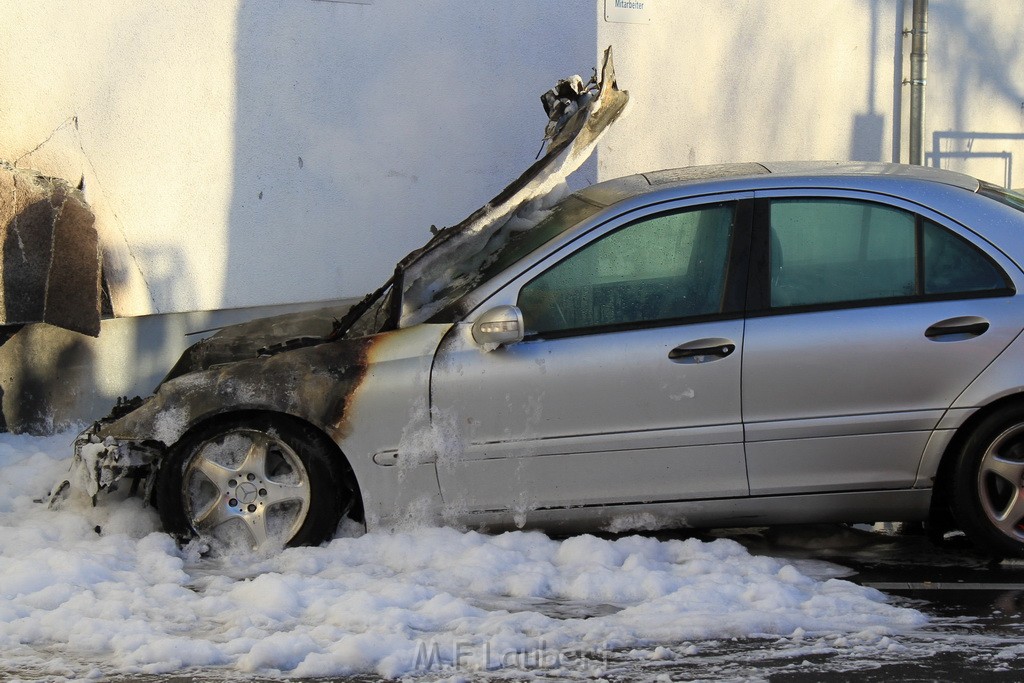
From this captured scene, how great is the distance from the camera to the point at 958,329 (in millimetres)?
4859

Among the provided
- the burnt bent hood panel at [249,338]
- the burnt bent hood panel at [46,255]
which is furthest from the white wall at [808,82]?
the burnt bent hood panel at [46,255]

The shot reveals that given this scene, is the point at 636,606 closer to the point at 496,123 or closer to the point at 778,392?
the point at 778,392

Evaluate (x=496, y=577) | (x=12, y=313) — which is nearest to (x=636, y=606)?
(x=496, y=577)

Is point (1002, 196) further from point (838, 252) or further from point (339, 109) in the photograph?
point (339, 109)

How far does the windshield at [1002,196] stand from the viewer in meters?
5.16

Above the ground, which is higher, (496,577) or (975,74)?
(975,74)

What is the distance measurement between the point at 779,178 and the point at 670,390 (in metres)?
1.02

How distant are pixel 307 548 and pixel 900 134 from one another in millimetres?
6583

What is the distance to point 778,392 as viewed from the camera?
16.0 feet

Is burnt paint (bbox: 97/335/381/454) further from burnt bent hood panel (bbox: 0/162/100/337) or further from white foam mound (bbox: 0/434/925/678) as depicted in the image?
burnt bent hood panel (bbox: 0/162/100/337)

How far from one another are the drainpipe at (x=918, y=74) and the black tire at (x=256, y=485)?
6.11 m

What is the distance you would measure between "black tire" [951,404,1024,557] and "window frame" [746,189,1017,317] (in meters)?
0.51

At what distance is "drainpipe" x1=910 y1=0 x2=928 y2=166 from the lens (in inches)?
369

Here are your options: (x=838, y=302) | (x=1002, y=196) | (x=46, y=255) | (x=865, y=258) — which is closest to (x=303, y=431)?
(x=838, y=302)
